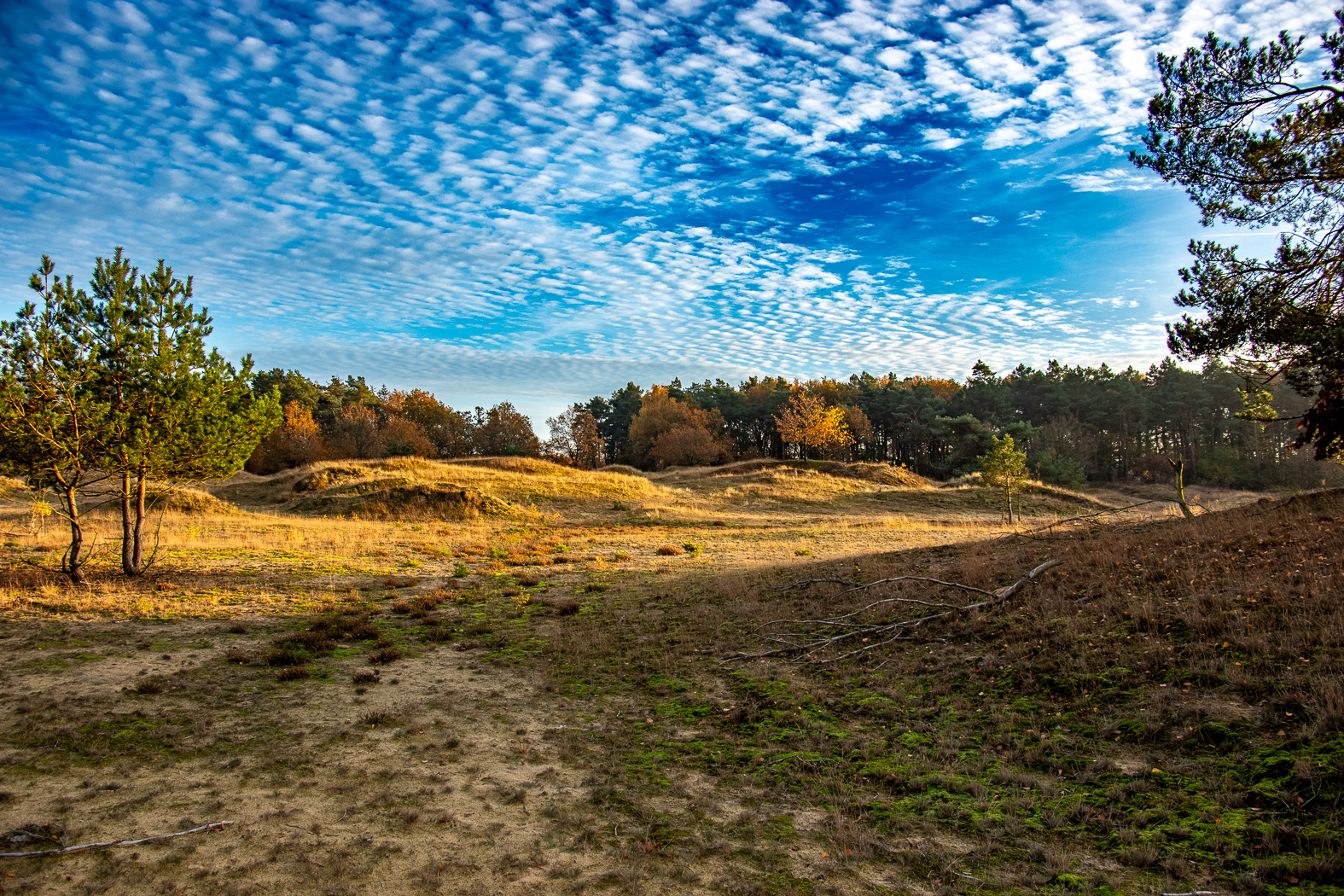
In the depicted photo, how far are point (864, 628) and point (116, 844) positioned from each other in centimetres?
875

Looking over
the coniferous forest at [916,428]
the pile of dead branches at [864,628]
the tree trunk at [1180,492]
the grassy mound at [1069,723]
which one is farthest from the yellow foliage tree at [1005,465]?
the coniferous forest at [916,428]

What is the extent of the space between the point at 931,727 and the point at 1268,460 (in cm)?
8516

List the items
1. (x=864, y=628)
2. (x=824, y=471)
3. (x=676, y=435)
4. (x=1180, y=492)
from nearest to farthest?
(x=864, y=628)
(x=1180, y=492)
(x=824, y=471)
(x=676, y=435)

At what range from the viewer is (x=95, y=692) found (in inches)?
287

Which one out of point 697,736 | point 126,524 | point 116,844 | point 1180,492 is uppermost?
point 1180,492

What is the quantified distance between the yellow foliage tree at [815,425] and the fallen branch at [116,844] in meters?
66.0

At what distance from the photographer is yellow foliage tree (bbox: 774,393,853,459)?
6812 centimetres

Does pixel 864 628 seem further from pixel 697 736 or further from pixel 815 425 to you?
pixel 815 425

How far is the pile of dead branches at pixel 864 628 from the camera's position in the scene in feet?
30.5

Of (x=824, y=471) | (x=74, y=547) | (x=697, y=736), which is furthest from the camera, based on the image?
(x=824, y=471)

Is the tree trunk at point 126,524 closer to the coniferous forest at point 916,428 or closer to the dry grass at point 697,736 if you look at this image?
the dry grass at point 697,736

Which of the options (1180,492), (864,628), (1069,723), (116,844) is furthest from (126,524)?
(1180,492)

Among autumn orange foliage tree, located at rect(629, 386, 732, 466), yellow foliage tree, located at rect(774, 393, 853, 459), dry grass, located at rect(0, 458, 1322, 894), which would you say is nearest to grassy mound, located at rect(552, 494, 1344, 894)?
dry grass, located at rect(0, 458, 1322, 894)

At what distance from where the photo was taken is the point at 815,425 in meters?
68.5
